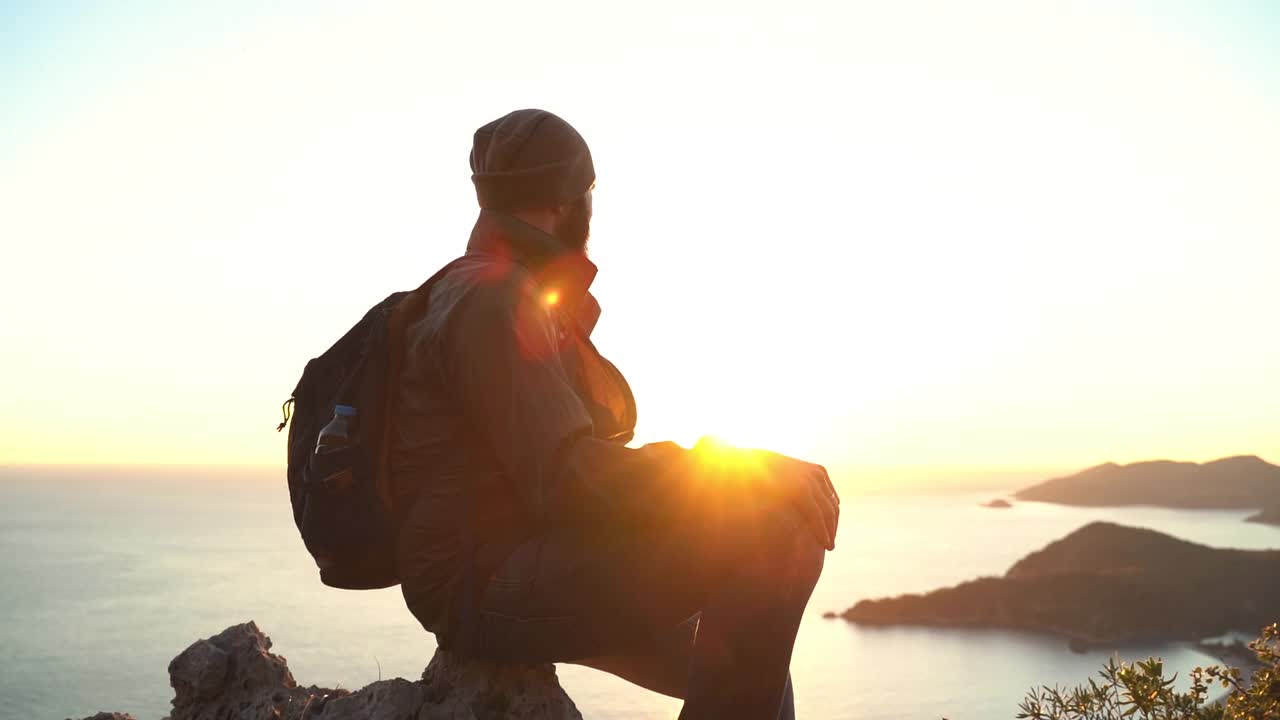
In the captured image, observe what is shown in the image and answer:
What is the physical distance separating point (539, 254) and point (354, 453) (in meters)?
0.88

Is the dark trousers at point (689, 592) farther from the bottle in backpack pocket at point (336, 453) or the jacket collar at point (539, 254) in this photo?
the jacket collar at point (539, 254)

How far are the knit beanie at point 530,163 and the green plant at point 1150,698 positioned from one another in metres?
2.83

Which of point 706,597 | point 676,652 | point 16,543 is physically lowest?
point 16,543

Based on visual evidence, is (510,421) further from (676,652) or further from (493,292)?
(676,652)

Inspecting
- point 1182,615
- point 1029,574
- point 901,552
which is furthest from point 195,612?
point 901,552

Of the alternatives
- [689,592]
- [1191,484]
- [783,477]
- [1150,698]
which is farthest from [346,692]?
[1191,484]

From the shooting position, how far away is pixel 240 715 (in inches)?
148

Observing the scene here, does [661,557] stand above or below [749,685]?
above

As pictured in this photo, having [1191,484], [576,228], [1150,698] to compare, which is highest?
[576,228]

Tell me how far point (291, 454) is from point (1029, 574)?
93.8 m

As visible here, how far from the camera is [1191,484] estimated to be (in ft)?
507

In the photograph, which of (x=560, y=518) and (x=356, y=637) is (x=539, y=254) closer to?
(x=560, y=518)

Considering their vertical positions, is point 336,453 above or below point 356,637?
above

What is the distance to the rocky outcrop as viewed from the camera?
3.21 m
